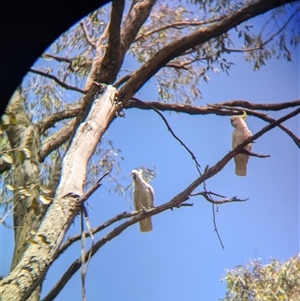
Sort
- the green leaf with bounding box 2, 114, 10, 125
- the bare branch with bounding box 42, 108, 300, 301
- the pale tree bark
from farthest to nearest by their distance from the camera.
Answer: the bare branch with bounding box 42, 108, 300, 301 → the pale tree bark → the green leaf with bounding box 2, 114, 10, 125

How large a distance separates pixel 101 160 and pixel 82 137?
2.18 metres

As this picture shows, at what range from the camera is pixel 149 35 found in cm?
492

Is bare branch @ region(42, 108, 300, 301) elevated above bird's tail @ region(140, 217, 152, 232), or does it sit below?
below

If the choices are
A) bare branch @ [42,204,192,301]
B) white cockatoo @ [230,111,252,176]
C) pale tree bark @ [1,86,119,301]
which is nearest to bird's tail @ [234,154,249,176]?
white cockatoo @ [230,111,252,176]

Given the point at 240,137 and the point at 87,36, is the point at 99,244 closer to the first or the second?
the point at 240,137

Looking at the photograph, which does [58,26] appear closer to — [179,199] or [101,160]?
[179,199]

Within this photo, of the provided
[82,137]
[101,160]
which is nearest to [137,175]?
[101,160]

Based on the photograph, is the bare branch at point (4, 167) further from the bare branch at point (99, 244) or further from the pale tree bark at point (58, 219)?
the bare branch at point (99, 244)

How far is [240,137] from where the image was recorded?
4.02m

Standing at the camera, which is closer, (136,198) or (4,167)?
(4,167)

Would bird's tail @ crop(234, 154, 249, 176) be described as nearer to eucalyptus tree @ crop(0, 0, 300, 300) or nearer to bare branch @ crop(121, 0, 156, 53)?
eucalyptus tree @ crop(0, 0, 300, 300)

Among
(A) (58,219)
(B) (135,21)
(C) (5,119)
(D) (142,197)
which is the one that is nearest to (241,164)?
(D) (142,197)

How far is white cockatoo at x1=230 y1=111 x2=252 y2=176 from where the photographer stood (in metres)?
3.99

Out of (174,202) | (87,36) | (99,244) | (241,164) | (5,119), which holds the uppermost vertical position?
(87,36)
